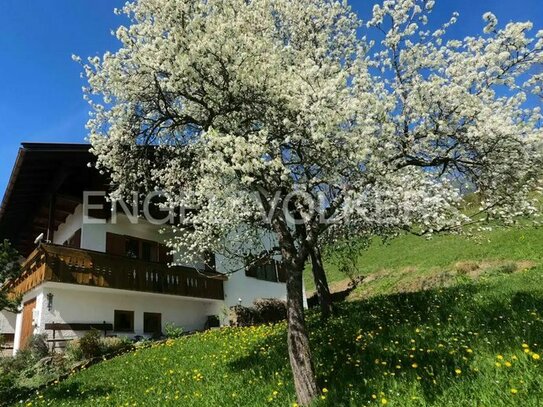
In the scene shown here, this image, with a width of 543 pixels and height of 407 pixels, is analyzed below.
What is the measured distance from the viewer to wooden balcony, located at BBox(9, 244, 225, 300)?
54.2ft

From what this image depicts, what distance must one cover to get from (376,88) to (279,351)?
596 centimetres

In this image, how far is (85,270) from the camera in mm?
17375

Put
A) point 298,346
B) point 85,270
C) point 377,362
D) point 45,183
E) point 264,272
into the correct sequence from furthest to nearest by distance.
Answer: point 264,272 < point 45,183 < point 85,270 < point 377,362 < point 298,346

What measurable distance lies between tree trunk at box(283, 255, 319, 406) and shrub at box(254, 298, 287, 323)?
1409cm

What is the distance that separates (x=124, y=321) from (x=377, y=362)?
15339mm

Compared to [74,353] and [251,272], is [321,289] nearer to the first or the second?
[74,353]

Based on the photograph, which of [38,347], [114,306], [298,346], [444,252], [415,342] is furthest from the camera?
[444,252]

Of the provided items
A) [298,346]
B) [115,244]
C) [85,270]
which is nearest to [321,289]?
[298,346]

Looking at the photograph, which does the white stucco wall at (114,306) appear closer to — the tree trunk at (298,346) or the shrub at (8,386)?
the shrub at (8,386)

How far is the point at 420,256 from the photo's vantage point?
32438 mm

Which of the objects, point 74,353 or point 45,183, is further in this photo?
point 45,183

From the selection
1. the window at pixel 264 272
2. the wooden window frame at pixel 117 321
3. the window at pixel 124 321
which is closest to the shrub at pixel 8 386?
the wooden window frame at pixel 117 321

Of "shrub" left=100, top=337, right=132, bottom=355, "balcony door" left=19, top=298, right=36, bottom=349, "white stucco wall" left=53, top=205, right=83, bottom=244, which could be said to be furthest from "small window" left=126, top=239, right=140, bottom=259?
"shrub" left=100, top=337, right=132, bottom=355

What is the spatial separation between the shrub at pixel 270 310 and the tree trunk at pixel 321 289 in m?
6.29
